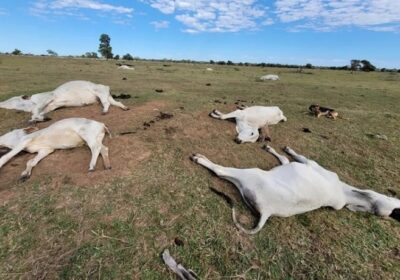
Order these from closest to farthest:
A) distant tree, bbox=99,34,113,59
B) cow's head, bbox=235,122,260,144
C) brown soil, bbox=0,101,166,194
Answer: brown soil, bbox=0,101,166,194, cow's head, bbox=235,122,260,144, distant tree, bbox=99,34,113,59

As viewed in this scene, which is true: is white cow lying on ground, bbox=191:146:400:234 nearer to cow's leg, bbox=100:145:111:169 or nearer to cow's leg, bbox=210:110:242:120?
cow's leg, bbox=100:145:111:169

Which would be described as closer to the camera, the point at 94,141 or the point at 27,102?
the point at 94,141

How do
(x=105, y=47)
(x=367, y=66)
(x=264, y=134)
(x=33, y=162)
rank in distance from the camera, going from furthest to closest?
(x=105, y=47) < (x=367, y=66) < (x=264, y=134) < (x=33, y=162)

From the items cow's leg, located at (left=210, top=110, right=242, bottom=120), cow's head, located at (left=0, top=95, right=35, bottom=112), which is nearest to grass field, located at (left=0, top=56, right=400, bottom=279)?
cow's leg, located at (left=210, top=110, right=242, bottom=120)

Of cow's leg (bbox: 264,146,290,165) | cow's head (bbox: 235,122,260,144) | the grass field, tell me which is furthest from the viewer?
cow's head (bbox: 235,122,260,144)

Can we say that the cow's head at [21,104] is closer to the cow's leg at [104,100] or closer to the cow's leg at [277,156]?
the cow's leg at [104,100]

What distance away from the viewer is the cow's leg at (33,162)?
376 centimetres

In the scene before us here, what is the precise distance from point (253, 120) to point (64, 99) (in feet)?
14.3

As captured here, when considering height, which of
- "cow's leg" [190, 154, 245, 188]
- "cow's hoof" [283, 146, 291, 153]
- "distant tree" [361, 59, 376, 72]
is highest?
"cow's leg" [190, 154, 245, 188]

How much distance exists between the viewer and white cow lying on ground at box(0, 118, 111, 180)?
4.16 meters

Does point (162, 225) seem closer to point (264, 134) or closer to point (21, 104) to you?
point (264, 134)

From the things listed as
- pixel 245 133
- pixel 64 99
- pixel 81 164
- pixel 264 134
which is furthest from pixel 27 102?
pixel 264 134

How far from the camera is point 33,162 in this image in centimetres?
400

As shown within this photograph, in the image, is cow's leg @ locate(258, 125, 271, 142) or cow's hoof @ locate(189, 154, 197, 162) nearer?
cow's hoof @ locate(189, 154, 197, 162)
